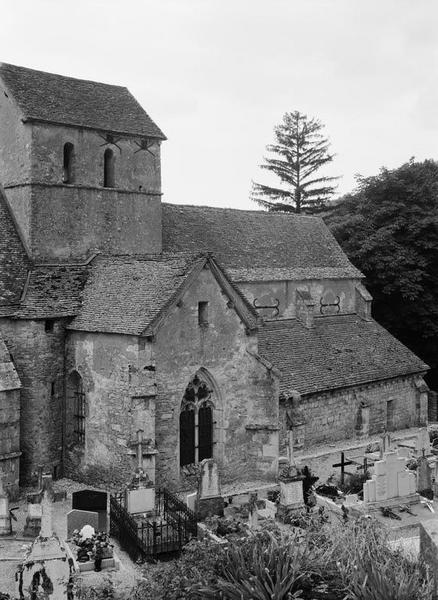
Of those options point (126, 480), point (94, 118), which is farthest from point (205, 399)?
point (94, 118)

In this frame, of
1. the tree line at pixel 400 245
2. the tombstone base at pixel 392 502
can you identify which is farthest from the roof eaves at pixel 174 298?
the tree line at pixel 400 245

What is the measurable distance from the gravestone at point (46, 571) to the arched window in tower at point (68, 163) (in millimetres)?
18094

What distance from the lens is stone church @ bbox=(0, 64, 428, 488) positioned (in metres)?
24.8

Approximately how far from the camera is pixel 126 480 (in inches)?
950

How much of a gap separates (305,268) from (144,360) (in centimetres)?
1687

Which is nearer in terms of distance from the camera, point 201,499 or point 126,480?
point 201,499

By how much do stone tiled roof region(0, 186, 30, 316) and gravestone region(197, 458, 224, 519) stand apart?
985 centimetres

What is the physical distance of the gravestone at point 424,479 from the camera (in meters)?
24.3

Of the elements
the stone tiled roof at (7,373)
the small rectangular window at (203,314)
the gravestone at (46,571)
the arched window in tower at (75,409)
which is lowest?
the gravestone at (46,571)

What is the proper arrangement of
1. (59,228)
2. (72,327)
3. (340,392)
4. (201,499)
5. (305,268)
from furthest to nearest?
(305,268) → (340,392) → (59,228) → (72,327) → (201,499)

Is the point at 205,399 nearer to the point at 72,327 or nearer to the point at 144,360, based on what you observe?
the point at 144,360

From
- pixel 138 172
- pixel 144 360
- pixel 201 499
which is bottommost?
pixel 201 499

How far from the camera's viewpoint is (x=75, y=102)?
30000 mm

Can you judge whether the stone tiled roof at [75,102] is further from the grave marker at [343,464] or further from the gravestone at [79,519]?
the grave marker at [343,464]
